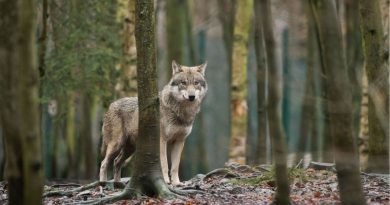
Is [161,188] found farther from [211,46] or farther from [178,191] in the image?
[211,46]

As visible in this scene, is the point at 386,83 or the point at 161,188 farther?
the point at 386,83

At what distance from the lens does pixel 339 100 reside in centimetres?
678

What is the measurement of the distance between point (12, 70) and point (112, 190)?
395 centimetres

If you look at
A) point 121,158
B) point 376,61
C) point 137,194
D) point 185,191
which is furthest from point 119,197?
point 376,61

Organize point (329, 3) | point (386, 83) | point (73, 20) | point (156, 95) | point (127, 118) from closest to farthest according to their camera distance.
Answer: point (329, 3)
point (156, 95)
point (386, 83)
point (127, 118)
point (73, 20)

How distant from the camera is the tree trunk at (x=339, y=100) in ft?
22.2

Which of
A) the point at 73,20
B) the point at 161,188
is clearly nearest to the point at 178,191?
the point at 161,188

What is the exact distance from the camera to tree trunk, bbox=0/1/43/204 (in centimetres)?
679

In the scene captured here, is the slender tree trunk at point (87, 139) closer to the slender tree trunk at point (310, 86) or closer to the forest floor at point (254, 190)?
the slender tree trunk at point (310, 86)

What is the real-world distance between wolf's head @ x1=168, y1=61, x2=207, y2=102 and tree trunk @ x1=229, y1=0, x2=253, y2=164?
866 centimetres

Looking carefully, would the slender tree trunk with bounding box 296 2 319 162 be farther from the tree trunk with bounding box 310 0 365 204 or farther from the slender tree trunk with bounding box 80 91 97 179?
the tree trunk with bounding box 310 0 365 204

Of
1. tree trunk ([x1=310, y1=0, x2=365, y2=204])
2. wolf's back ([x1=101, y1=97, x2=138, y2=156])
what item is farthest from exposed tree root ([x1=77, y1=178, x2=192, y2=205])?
wolf's back ([x1=101, y1=97, x2=138, y2=156])

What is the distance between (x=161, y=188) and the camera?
9.39 m

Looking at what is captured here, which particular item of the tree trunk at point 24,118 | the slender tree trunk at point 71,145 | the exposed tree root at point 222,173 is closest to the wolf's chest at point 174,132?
the exposed tree root at point 222,173
